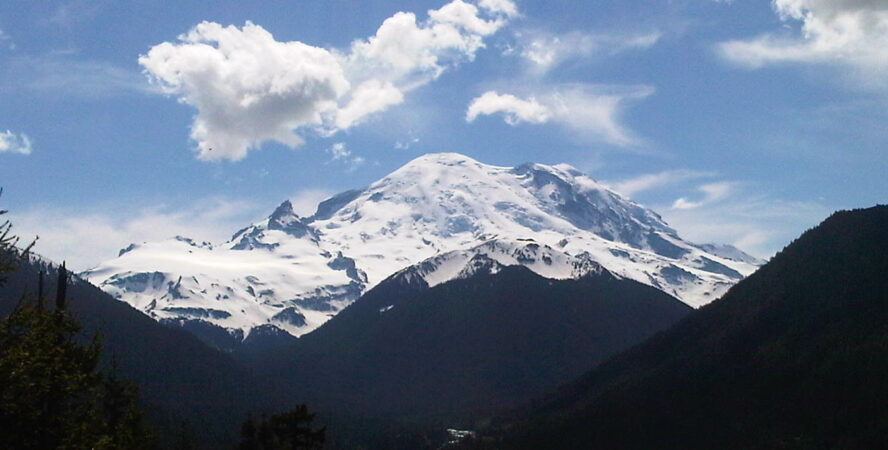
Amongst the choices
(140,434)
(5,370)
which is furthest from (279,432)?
(5,370)

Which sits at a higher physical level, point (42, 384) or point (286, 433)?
point (42, 384)

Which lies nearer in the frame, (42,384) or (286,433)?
Answer: (42,384)

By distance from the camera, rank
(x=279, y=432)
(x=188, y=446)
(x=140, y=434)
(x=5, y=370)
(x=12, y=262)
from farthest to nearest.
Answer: (x=188, y=446) → (x=279, y=432) → (x=140, y=434) → (x=12, y=262) → (x=5, y=370)

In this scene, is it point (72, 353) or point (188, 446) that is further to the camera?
point (188, 446)

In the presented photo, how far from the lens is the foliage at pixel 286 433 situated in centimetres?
6662

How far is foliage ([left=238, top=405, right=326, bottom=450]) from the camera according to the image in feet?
219

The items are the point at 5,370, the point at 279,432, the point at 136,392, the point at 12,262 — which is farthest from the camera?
the point at 279,432

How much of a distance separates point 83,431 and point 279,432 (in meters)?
42.0

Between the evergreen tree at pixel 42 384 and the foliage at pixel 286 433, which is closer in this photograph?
the evergreen tree at pixel 42 384

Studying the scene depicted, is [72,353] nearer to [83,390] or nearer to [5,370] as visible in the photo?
[83,390]

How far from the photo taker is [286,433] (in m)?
66.9

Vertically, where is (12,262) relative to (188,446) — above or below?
above

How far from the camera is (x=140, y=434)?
37.2m

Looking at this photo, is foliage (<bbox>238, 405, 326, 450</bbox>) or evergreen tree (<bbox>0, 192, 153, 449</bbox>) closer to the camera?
evergreen tree (<bbox>0, 192, 153, 449</bbox>)
